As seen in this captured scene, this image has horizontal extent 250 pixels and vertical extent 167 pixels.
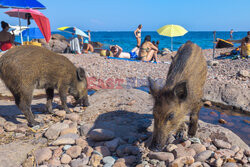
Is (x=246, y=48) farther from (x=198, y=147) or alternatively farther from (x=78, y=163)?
(x=78, y=163)

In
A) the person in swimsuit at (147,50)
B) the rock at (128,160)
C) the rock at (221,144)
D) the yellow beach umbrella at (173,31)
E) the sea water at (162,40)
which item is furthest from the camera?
the sea water at (162,40)

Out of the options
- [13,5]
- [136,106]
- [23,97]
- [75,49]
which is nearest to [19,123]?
[23,97]

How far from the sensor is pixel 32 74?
4684 millimetres

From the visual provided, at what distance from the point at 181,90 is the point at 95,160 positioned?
1.82m

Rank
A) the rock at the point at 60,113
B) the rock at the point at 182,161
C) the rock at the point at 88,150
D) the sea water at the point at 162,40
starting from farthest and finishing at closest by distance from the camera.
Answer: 1. the sea water at the point at 162,40
2. the rock at the point at 60,113
3. the rock at the point at 88,150
4. the rock at the point at 182,161

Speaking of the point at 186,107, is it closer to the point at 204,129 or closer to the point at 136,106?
the point at 204,129

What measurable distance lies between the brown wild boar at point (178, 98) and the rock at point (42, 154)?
5.86ft

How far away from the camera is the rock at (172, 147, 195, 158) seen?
347 centimetres

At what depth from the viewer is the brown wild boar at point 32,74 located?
451 centimetres

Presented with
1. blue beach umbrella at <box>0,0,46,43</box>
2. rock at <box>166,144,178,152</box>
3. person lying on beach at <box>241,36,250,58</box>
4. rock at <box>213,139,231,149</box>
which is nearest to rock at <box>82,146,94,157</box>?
rock at <box>166,144,178,152</box>

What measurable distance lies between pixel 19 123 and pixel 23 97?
31.7 inches

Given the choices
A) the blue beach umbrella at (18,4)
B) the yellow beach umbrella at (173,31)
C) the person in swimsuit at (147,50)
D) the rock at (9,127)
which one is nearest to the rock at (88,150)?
the rock at (9,127)

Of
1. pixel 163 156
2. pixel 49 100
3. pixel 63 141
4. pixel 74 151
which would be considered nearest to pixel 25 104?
pixel 49 100

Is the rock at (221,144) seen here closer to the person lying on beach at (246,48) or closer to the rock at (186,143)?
the rock at (186,143)
